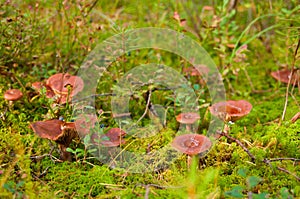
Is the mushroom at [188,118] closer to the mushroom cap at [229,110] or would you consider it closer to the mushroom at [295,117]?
the mushroom cap at [229,110]

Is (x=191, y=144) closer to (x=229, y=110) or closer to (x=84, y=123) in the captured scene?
(x=229, y=110)

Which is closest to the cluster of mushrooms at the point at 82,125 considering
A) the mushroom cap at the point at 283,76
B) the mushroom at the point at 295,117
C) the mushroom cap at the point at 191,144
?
the mushroom cap at the point at 191,144

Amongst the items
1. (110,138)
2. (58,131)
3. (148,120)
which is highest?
(58,131)

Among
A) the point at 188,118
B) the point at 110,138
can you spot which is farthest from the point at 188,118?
the point at 110,138

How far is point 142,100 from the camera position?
8.61 feet

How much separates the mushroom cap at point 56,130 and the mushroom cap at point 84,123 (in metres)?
0.03

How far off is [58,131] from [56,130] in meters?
0.01

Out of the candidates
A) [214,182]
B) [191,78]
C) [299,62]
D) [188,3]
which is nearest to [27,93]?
[191,78]

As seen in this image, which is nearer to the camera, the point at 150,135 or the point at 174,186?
the point at 174,186

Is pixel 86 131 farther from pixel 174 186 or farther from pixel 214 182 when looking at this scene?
pixel 214 182

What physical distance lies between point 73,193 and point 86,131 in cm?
31

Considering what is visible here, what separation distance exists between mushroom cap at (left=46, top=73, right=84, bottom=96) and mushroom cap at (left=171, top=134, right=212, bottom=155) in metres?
0.69

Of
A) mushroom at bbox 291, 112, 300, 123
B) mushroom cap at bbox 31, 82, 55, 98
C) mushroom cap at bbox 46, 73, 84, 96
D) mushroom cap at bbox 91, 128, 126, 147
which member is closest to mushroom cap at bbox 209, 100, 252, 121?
mushroom at bbox 291, 112, 300, 123

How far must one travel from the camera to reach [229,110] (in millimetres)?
2281
